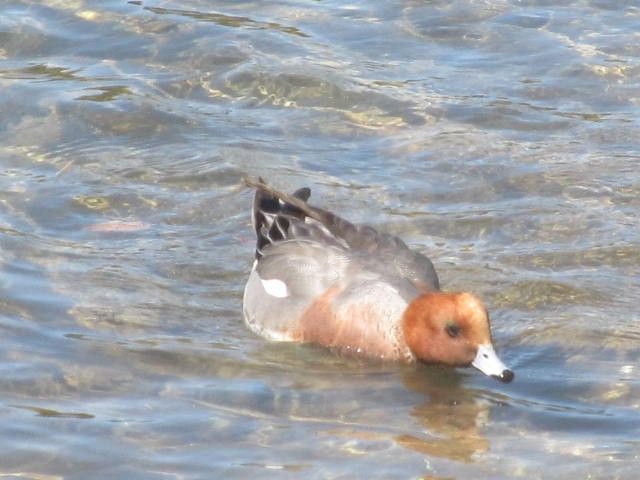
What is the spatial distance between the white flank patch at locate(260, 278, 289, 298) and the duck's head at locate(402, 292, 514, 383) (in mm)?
783

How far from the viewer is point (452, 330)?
726 centimetres

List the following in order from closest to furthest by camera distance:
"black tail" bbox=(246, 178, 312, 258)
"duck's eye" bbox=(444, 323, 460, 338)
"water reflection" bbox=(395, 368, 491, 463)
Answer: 1. "water reflection" bbox=(395, 368, 491, 463)
2. "duck's eye" bbox=(444, 323, 460, 338)
3. "black tail" bbox=(246, 178, 312, 258)

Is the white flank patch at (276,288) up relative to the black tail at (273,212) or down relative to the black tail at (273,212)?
down

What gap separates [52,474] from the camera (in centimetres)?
605

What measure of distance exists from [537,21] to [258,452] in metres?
6.86

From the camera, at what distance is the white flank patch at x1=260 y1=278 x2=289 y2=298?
802cm

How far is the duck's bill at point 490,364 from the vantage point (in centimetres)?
698

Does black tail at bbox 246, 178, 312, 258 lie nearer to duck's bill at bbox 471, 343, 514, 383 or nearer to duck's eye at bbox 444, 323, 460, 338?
duck's eye at bbox 444, 323, 460, 338

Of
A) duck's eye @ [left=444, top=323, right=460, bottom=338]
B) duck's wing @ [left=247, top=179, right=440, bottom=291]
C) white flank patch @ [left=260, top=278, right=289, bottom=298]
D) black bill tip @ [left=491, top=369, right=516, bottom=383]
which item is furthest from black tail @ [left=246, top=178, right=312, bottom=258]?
black bill tip @ [left=491, top=369, right=516, bottom=383]

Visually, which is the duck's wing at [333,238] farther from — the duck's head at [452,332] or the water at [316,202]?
the water at [316,202]

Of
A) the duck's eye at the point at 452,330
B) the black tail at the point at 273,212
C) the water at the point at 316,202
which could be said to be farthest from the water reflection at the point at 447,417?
the black tail at the point at 273,212

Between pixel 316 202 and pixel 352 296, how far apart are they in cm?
191

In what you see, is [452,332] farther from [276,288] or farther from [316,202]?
[316,202]

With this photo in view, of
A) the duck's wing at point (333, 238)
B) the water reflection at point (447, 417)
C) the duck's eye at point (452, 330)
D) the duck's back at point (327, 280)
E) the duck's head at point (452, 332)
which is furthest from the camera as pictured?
the duck's wing at point (333, 238)
